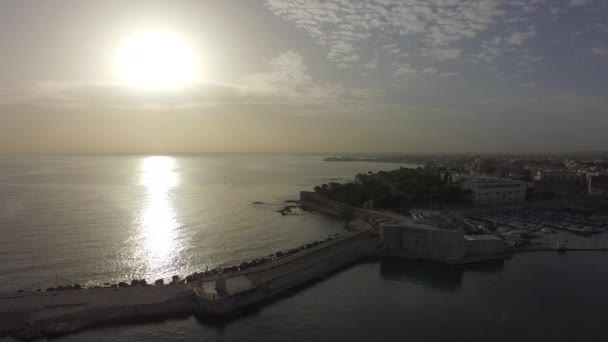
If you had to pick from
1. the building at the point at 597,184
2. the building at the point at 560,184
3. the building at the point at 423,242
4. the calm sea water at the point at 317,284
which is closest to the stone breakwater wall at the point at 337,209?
the calm sea water at the point at 317,284

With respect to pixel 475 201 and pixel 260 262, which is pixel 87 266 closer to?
pixel 260 262

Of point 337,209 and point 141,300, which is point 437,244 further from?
point 337,209

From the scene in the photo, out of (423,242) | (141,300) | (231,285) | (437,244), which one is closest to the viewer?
(141,300)

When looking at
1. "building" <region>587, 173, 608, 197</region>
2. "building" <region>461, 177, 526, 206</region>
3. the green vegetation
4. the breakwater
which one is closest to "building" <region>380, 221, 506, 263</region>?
the breakwater

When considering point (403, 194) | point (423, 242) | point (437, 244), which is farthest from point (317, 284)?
point (403, 194)

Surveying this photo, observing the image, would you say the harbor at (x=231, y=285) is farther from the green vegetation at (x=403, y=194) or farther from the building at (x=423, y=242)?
the green vegetation at (x=403, y=194)

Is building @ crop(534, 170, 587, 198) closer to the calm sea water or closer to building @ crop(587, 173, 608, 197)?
building @ crop(587, 173, 608, 197)

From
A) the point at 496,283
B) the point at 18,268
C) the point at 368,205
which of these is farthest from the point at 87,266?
the point at 368,205
